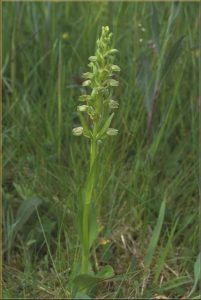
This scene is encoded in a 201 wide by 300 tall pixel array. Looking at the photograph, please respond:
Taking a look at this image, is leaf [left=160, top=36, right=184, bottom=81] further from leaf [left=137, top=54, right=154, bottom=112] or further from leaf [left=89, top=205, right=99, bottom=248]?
leaf [left=89, top=205, right=99, bottom=248]

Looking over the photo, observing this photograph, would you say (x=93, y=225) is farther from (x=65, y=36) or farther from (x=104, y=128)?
(x=65, y=36)

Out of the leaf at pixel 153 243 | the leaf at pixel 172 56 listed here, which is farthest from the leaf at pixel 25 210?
the leaf at pixel 172 56

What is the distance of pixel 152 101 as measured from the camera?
207 centimetres

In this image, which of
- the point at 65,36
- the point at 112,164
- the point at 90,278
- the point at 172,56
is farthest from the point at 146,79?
the point at 90,278

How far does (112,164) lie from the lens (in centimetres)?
194

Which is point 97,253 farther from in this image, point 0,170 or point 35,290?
point 0,170

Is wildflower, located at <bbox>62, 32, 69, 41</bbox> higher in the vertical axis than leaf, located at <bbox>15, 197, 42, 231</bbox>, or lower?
higher

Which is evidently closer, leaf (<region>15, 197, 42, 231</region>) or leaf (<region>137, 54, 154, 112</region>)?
leaf (<region>15, 197, 42, 231</region>)

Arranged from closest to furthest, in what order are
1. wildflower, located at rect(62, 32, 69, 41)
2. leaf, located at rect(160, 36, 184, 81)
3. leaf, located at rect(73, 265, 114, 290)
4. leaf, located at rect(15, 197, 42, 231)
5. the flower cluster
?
1. the flower cluster
2. leaf, located at rect(73, 265, 114, 290)
3. leaf, located at rect(15, 197, 42, 231)
4. leaf, located at rect(160, 36, 184, 81)
5. wildflower, located at rect(62, 32, 69, 41)

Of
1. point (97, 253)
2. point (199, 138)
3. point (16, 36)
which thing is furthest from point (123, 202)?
point (16, 36)

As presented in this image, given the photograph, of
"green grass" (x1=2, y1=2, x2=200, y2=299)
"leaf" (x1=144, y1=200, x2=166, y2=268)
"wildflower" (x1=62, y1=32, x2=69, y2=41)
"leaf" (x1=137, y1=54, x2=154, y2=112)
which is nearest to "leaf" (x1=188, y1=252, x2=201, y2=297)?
"green grass" (x1=2, y1=2, x2=200, y2=299)

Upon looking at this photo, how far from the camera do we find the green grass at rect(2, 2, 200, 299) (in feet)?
5.43

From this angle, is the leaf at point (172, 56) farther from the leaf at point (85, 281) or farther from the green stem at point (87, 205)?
the leaf at point (85, 281)

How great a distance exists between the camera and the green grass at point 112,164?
166 cm
